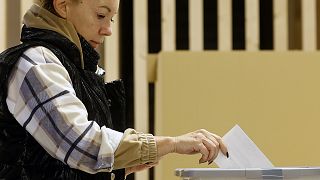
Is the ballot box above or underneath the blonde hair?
underneath

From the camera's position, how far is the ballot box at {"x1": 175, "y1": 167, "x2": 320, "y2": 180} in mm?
1357

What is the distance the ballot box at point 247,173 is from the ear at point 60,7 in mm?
435

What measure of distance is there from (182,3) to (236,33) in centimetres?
35

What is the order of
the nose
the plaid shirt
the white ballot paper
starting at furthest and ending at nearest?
the nose, the white ballot paper, the plaid shirt

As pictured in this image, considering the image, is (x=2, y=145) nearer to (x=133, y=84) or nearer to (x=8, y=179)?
(x=8, y=179)

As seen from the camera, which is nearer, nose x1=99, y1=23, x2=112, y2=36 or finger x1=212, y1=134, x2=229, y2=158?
finger x1=212, y1=134, x2=229, y2=158

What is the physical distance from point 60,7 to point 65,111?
0.30m

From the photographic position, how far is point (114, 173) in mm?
1558

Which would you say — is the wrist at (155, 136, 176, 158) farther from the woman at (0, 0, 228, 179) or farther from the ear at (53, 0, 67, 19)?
the ear at (53, 0, 67, 19)

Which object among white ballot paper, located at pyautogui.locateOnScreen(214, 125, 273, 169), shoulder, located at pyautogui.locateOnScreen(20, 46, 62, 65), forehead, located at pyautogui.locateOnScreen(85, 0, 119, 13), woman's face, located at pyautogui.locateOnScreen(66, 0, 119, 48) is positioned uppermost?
forehead, located at pyautogui.locateOnScreen(85, 0, 119, 13)

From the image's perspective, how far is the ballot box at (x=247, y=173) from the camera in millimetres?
1357

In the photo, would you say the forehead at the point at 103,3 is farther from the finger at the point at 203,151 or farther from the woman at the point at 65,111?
the finger at the point at 203,151

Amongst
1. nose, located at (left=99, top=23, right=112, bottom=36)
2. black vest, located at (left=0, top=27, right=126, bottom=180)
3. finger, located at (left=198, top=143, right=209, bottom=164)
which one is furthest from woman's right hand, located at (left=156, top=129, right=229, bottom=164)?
nose, located at (left=99, top=23, right=112, bottom=36)

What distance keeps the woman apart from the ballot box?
0.10 feet
